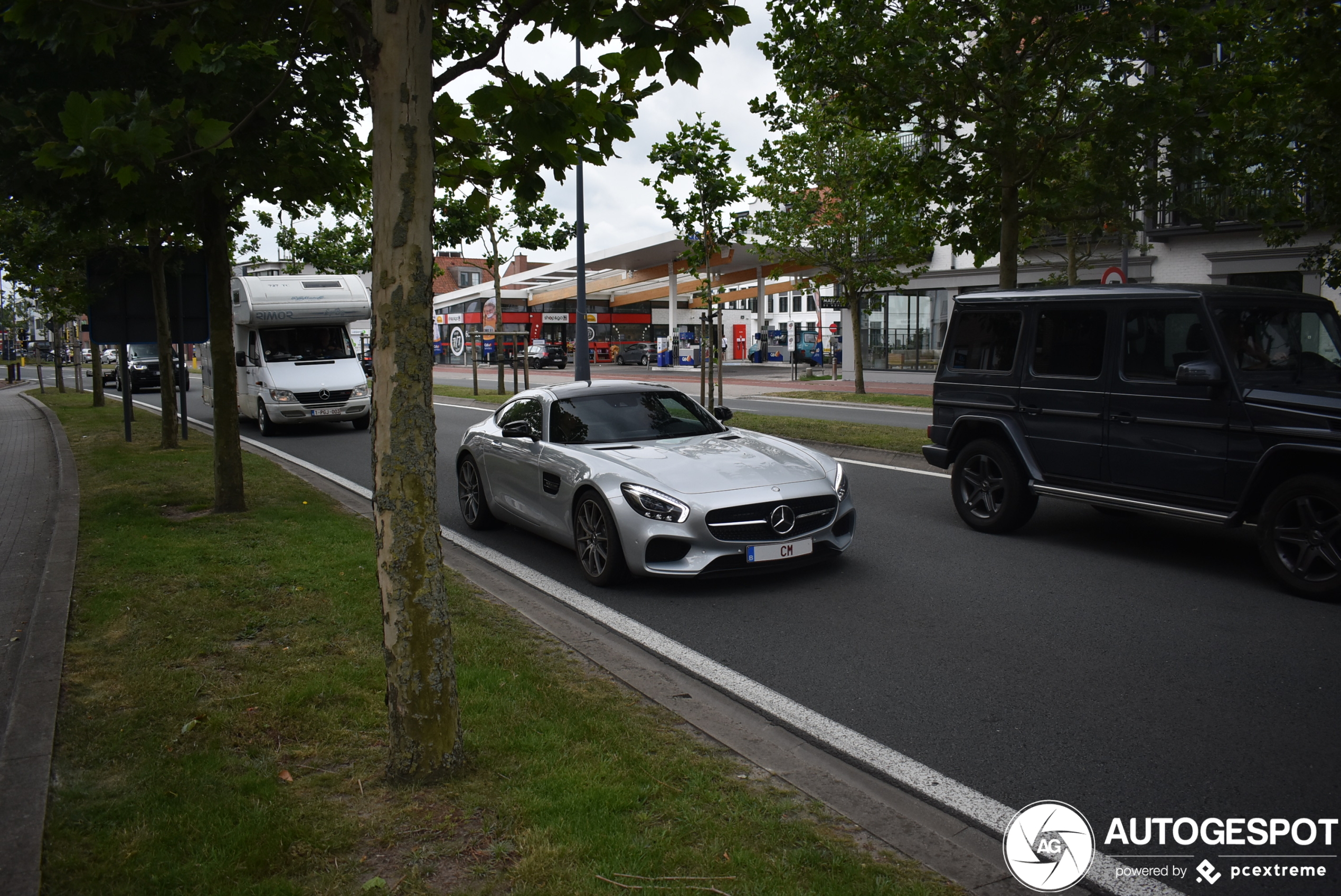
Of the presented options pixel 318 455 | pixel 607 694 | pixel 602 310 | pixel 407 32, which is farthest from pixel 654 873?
pixel 602 310

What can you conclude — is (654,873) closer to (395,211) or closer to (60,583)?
(395,211)

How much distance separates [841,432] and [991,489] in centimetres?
721

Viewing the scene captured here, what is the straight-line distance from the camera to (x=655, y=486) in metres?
6.99

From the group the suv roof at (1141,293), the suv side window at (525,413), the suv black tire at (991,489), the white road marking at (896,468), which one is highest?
the suv roof at (1141,293)

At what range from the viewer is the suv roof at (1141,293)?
7.34 meters

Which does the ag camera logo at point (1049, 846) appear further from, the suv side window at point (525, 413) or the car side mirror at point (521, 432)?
the suv side window at point (525, 413)

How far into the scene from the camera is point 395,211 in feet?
11.8

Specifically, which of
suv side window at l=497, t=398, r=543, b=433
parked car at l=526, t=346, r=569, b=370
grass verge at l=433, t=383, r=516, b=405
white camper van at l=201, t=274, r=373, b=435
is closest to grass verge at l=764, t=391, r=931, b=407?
grass verge at l=433, t=383, r=516, b=405

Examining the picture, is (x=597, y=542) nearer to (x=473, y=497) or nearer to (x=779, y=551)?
(x=779, y=551)

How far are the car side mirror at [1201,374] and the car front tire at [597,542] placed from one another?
394 cm

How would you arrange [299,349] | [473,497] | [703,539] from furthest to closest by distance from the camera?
[299,349] < [473,497] < [703,539]

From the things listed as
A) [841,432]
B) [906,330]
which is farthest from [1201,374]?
[906,330]

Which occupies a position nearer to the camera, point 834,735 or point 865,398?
point 834,735

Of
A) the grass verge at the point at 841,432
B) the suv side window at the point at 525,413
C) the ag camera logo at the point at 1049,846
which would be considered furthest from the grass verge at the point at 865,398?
the ag camera logo at the point at 1049,846
